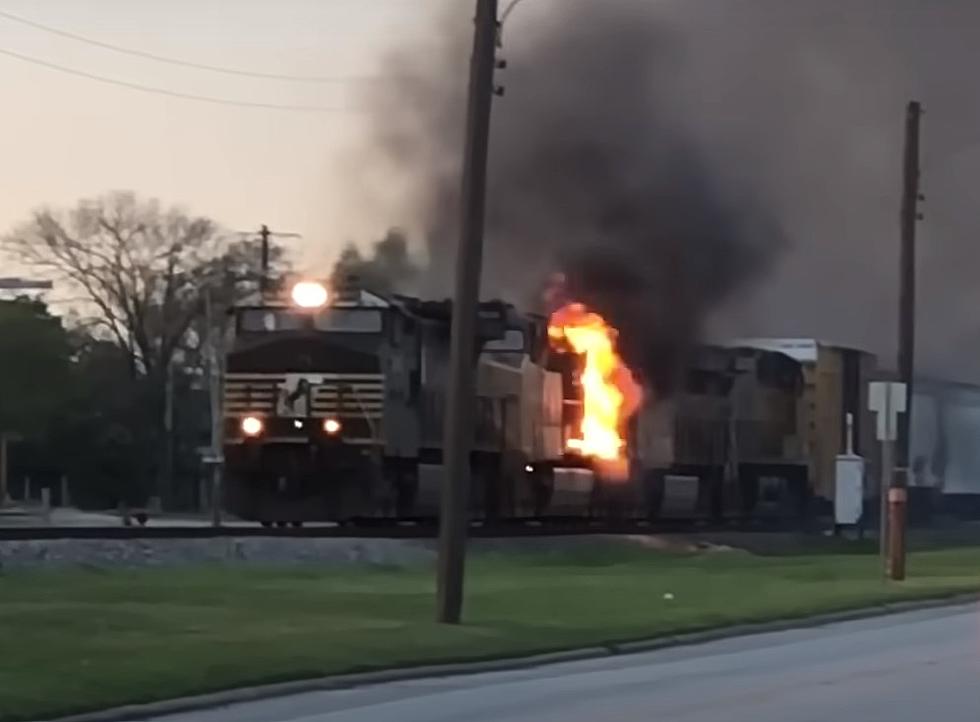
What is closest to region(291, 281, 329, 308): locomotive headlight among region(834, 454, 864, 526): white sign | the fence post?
region(834, 454, 864, 526): white sign

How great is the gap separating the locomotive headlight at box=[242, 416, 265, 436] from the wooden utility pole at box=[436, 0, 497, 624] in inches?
559

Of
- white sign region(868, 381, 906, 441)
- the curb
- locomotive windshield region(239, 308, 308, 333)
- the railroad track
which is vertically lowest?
the curb

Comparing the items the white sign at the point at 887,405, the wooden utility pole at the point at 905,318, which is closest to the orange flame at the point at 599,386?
the wooden utility pole at the point at 905,318

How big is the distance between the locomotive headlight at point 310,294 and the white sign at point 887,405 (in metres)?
9.73

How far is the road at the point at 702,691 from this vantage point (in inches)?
611

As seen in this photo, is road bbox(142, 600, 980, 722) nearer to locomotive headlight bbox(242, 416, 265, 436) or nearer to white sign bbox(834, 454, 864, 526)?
locomotive headlight bbox(242, 416, 265, 436)

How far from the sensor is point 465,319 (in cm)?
2269

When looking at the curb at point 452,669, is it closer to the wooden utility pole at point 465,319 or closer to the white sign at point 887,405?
the wooden utility pole at point 465,319

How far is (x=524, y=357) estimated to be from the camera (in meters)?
38.8

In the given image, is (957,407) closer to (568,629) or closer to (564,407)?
(564,407)

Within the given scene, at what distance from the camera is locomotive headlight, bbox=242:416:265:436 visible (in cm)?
3662

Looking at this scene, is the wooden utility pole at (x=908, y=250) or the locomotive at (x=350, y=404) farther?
the locomotive at (x=350, y=404)

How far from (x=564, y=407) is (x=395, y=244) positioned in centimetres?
1389

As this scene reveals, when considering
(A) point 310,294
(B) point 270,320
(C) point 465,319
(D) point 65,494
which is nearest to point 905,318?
(A) point 310,294
